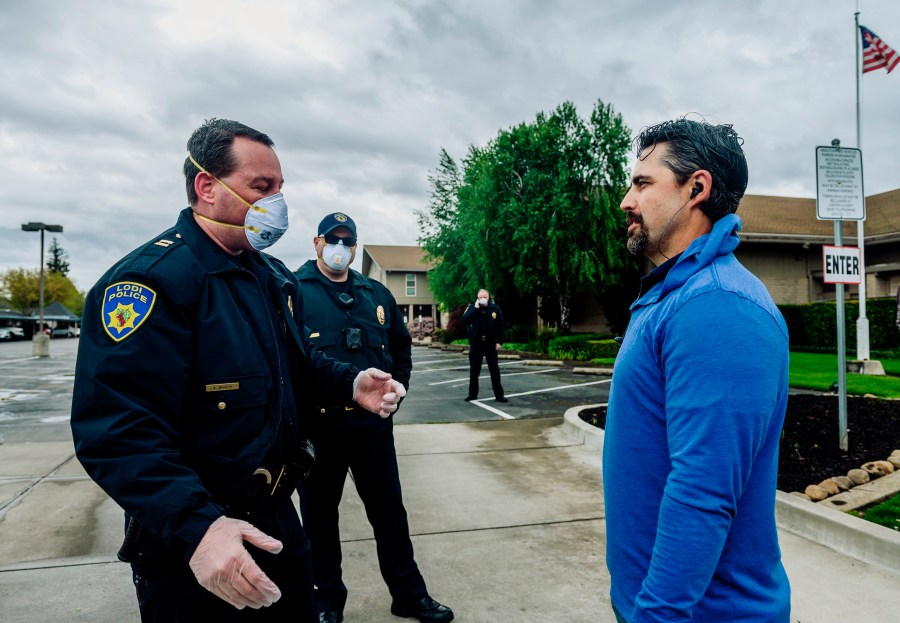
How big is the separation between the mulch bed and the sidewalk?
134 centimetres

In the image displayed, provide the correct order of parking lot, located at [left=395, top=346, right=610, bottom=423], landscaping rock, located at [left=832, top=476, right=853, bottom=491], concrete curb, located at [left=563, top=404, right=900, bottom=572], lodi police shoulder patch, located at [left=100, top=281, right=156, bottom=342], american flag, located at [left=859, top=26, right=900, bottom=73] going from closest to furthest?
lodi police shoulder patch, located at [left=100, top=281, right=156, bottom=342]
concrete curb, located at [left=563, top=404, right=900, bottom=572]
landscaping rock, located at [left=832, top=476, right=853, bottom=491]
parking lot, located at [left=395, top=346, right=610, bottom=423]
american flag, located at [left=859, top=26, right=900, bottom=73]

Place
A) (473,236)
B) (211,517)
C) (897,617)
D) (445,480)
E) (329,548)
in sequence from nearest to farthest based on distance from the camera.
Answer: (211,517), (897,617), (329,548), (445,480), (473,236)

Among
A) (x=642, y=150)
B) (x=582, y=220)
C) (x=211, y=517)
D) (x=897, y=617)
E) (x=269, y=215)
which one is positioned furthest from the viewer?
(x=582, y=220)

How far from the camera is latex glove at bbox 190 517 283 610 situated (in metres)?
1.46

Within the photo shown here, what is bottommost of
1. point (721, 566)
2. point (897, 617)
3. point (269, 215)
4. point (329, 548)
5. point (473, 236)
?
point (897, 617)

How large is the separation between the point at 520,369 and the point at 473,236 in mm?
8392

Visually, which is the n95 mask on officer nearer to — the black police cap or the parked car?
the black police cap

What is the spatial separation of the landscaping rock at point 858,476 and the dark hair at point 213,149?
528 centimetres

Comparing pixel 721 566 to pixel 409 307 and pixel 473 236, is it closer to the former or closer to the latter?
pixel 473 236

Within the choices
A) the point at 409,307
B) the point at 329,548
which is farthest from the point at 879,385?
the point at 409,307

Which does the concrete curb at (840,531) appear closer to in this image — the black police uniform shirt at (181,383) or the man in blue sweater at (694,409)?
the man in blue sweater at (694,409)

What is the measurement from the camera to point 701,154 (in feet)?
5.07

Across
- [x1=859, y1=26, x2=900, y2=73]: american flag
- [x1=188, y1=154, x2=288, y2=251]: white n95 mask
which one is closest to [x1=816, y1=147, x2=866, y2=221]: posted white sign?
[x1=188, y1=154, x2=288, y2=251]: white n95 mask

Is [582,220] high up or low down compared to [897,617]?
up
